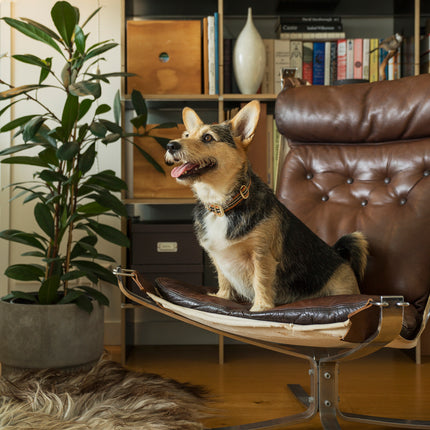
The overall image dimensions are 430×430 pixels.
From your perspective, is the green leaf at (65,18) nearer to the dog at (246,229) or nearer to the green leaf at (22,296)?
the dog at (246,229)

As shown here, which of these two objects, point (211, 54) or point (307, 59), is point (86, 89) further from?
point (307, 59)

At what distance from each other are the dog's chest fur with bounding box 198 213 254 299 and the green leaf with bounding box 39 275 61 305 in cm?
94

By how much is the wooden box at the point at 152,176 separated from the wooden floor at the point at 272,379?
792 millimetres

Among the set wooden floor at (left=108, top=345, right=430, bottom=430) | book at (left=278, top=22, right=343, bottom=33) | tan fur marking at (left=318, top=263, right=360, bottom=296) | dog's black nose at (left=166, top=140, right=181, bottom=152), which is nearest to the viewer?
dog's black nose at (left=166, top=140, right=181, bottom=152)

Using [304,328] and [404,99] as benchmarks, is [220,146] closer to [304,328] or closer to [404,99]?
[304,328]

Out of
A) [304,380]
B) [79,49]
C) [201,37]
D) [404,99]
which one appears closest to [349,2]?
[201,37]

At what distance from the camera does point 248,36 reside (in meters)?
2.72

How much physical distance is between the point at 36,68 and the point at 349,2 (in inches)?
64.6

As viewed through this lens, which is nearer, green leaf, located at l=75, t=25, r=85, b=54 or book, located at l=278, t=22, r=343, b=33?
green leaf, located at l=75, t=25, r=85, b=54

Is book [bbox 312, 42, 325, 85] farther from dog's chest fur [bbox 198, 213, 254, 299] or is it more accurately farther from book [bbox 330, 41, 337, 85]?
dog's chest fur [bbox 198, 213, 254, 299]

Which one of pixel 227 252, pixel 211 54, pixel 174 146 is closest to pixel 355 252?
pixel 227 252

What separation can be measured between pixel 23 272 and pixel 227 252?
1142 millimetres

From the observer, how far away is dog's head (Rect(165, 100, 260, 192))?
59.8 inches

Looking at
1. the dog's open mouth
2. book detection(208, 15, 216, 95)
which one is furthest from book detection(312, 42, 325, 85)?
the dog's open mouth
